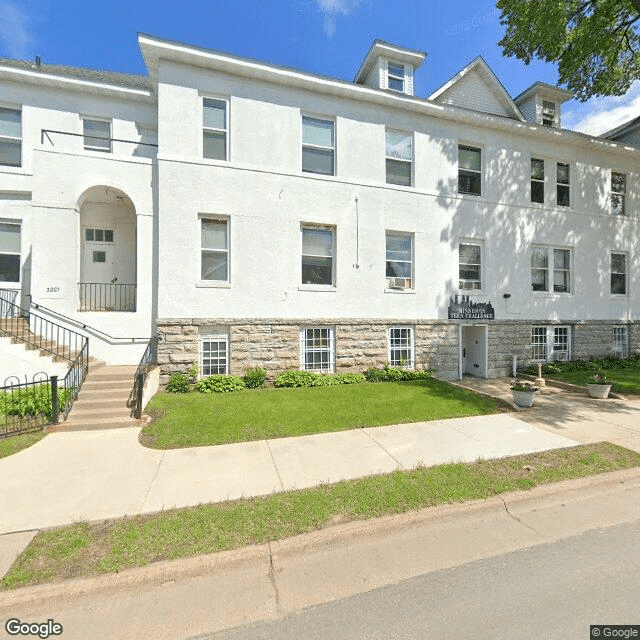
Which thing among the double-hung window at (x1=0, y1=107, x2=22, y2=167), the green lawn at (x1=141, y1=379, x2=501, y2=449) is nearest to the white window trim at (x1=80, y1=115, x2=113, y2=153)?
the double-hung window at (x1=0, y1=107, x2=22, y2=167)

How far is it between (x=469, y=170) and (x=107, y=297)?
14907 millimetres

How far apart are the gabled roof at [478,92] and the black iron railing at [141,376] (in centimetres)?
1502

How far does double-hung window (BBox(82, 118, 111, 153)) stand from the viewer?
12.1 meters

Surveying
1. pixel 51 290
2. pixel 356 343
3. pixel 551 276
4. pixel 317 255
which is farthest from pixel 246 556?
pixel 551 276

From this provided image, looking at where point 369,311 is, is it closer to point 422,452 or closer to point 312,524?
point 422,452

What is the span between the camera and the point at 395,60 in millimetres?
13305

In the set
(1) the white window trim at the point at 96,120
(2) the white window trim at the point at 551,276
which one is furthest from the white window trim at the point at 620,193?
(1) the white window trim at the point at 96,120

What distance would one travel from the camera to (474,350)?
44.7 ft

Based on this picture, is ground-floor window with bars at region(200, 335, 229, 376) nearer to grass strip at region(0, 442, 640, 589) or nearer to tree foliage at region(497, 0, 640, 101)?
grass strip at region(0, 442, 640, 589)

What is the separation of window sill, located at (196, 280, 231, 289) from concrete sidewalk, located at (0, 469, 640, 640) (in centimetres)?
825

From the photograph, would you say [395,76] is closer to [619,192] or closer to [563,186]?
[563,186]

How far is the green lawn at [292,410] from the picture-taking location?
6.67m

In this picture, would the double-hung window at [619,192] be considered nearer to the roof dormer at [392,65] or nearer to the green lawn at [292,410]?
the roof dormer at [392,65]

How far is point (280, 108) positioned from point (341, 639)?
12.9 m
